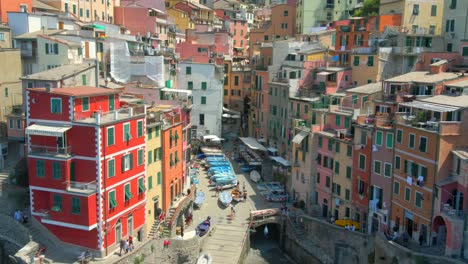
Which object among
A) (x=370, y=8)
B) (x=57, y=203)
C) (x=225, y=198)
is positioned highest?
(x=370, y=8)

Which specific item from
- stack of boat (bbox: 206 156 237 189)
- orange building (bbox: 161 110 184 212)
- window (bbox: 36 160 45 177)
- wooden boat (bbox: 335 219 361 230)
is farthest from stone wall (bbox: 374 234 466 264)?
window (bbox: 36 160 45 177)

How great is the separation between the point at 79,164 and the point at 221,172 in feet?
88.3

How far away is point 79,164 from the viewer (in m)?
40.3

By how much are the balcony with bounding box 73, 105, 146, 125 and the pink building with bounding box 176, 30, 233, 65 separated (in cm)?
3850

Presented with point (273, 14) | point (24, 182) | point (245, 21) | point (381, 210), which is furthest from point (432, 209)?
point (245, 21)

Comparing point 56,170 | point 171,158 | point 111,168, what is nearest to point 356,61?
point 171,158

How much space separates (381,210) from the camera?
1828 inches

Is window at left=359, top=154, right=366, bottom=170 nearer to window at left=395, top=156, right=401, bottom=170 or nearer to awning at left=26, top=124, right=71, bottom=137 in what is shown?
window at left=395, top=156, right=401, bottom=170

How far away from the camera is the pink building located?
8431 centimetres

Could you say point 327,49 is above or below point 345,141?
above

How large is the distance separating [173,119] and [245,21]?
2813 inches

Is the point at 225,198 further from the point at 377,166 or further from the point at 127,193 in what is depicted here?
the point at 377,166

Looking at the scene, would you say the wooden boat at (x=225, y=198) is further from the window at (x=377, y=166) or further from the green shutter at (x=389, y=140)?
the green shutter at (x=389, y=140)

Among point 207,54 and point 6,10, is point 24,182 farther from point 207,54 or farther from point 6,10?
point 207,54
